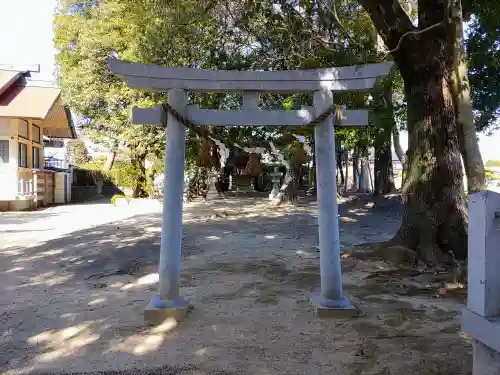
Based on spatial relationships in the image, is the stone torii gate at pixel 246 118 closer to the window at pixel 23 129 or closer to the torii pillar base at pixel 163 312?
the torii pillar base at pixel 163 312

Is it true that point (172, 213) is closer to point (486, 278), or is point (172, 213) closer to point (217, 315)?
point (217, 315)

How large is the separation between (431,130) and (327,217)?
3380 mm

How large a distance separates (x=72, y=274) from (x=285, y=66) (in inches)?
271

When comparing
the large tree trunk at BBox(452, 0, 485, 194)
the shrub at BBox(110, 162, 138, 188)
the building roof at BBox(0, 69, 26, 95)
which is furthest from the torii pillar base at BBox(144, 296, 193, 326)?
the shrub at BBox(110, 162, 138, 188)

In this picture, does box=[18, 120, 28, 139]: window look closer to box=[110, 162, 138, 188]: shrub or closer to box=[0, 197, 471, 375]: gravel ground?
box=[110, 162, 138, 188]: shrub

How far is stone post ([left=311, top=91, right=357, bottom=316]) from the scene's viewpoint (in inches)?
198

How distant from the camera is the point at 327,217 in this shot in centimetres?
512

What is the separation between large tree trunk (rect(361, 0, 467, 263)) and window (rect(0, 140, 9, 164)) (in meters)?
15.8

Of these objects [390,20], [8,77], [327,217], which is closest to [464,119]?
[327,217]

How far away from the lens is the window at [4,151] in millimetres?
18047

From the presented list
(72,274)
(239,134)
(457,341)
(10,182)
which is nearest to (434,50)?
(457,341)

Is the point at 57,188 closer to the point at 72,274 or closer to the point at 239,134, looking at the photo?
the point at 239,134

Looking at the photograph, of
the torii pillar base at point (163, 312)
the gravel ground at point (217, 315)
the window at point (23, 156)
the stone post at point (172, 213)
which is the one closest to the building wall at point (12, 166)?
the window at point (23, 156)

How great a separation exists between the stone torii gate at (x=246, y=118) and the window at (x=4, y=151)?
15.5 m
